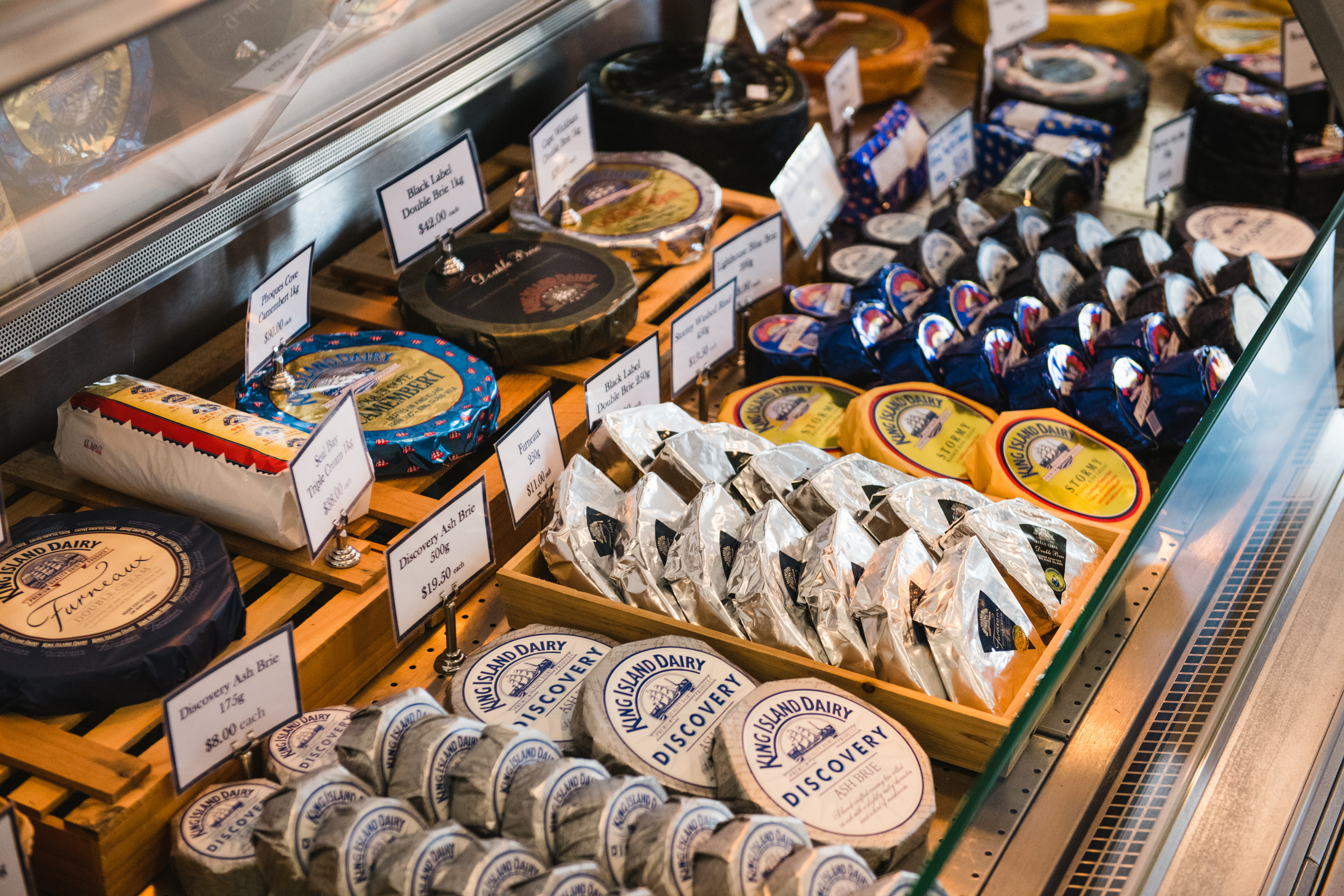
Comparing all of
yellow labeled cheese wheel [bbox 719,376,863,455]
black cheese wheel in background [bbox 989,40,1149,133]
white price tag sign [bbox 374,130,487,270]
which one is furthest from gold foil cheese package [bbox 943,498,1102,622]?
black cheese wheel in background [bbox 989,40,1149,133]

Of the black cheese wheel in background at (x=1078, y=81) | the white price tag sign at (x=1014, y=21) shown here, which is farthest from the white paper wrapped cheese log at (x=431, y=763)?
the white price tag sign at (x=1014, y=21)

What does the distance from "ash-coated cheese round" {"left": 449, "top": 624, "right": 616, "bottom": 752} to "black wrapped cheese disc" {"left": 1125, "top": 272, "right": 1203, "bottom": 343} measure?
1.17m

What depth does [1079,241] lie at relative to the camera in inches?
91.4

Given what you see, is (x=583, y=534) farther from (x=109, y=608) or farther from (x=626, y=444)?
(x=109, y=608)

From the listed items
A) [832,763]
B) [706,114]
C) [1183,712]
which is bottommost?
[1183,712]

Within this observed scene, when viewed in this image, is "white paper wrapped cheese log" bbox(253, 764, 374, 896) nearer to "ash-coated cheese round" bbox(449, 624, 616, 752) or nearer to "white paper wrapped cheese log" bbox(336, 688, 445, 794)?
"white paper wrapped cheese log" bbox(336, 688, 445, 794)

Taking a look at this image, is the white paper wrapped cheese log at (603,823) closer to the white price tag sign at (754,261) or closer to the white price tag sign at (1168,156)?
the white price tag sign at (754,261)

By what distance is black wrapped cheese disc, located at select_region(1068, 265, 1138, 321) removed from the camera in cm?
217

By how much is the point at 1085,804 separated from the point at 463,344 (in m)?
1.11

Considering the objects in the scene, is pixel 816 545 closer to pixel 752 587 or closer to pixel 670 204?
pixel 752 587

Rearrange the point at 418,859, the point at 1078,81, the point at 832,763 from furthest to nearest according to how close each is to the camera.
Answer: the point at 1078,81, the point at 832,763, the point at 418,859

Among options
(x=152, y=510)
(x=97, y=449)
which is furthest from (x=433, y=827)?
(x=97, y=449)

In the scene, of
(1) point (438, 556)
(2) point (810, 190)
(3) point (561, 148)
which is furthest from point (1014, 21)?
(1) point (438, 556)

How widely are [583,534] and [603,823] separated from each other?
481 millimetres
